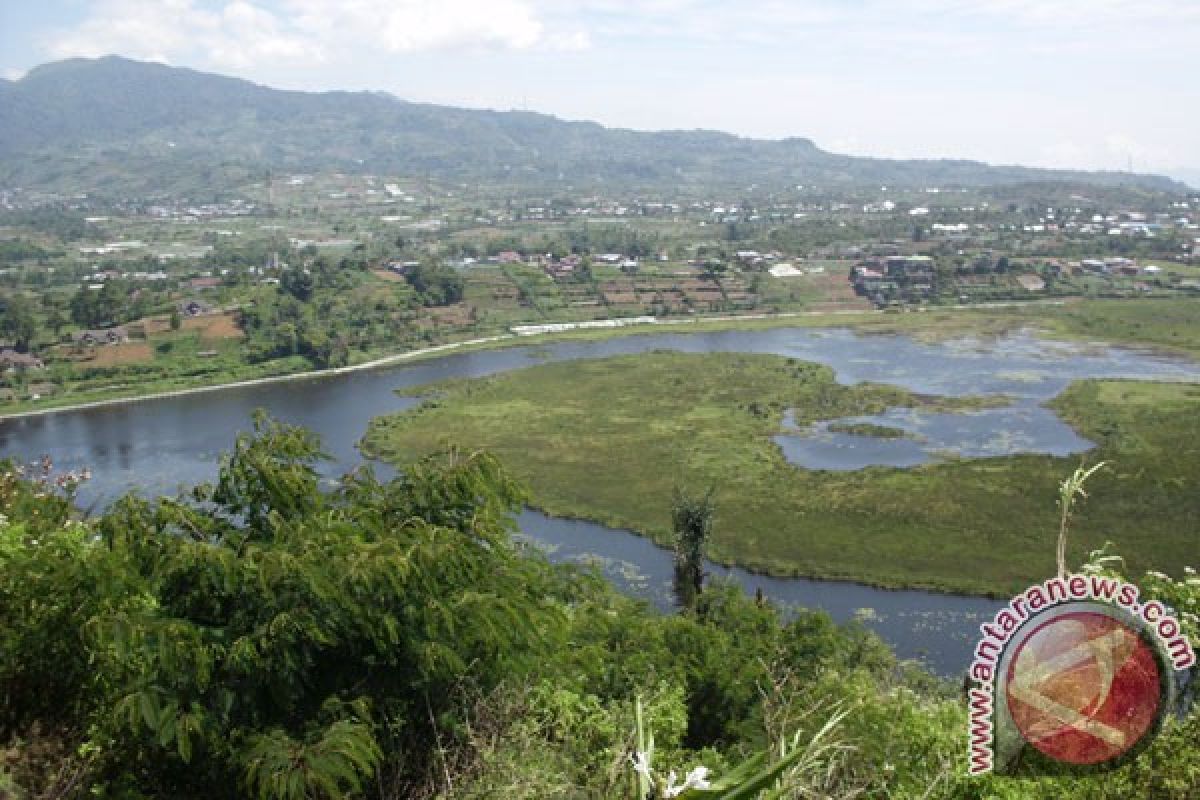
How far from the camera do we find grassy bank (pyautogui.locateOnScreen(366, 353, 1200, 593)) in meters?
25.2

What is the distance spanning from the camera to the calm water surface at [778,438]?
22.9 meters

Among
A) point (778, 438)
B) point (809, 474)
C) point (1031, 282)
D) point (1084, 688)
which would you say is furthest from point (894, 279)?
point (1084, 688)

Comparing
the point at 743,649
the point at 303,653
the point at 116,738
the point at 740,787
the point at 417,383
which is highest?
the point at 740,787

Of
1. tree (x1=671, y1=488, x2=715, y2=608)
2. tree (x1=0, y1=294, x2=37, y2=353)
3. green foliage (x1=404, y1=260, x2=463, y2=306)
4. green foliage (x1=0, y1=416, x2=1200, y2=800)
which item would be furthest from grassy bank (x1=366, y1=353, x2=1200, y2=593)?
tree (x1=0, y1=294, x2=37, y2=353)

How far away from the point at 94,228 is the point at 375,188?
5776 cm

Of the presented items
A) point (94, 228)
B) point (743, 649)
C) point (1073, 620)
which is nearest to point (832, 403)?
point (743, 649)

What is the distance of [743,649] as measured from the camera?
13539mm

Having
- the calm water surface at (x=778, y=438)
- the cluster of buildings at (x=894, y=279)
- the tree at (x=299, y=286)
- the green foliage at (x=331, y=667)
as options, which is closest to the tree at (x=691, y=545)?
the calm water surface at (x=778, y=438)

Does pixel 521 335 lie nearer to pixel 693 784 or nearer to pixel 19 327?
pixel 19 327

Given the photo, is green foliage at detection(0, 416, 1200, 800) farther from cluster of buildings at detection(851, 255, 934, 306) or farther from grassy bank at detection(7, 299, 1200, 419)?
cluster of buildings at detection(851, 255, 934, 306)

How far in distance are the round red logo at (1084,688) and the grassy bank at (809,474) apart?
19.4 m

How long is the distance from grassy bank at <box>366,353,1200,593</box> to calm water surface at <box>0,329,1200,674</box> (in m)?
1.21

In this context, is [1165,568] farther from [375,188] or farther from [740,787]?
[375,188]

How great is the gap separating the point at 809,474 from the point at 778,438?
5.26m
